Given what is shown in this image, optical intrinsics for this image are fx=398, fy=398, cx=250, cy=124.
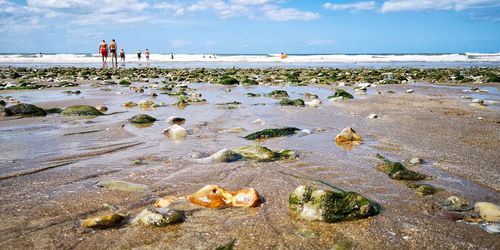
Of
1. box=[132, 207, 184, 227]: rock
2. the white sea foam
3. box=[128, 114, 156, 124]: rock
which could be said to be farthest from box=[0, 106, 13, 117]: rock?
the white sea foam

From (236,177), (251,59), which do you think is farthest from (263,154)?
(251,59)

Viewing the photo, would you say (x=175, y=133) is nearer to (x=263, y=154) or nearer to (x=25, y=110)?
(x=263, y=154)

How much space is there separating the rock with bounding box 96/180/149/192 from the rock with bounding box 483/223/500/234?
187 cm

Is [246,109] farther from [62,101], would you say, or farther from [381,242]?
[381,242]

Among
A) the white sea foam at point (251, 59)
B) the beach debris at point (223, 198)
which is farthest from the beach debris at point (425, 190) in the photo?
the white sea foam at point (251, 59)

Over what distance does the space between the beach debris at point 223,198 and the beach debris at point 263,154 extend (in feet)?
3.22

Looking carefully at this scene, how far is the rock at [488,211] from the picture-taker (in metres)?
1.99

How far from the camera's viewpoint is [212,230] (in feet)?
6.26

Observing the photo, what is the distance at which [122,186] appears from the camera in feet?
8.30

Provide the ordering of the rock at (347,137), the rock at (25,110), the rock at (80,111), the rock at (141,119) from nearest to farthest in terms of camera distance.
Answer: the rock at (347,137), the rock at (141,119), the rock at (25,110), the rock at (80,111)

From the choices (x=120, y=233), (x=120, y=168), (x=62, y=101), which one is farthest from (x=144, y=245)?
(x=62, y=101)

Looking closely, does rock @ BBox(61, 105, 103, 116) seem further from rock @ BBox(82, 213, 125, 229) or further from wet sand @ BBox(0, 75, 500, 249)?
rock @ BBox(82, 213, 125, 229)

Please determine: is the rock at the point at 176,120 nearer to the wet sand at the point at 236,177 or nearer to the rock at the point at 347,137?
the wet sand at the point at 236,177

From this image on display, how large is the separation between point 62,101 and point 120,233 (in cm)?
662
